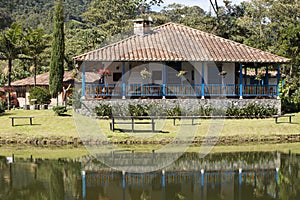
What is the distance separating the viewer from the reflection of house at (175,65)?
1006 inches

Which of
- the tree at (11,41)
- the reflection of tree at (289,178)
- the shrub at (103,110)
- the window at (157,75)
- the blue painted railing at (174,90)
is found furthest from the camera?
the tree at (11,41)

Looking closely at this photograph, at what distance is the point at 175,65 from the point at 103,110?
561 centimetres

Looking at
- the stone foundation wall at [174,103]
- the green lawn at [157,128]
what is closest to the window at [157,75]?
the stone foundation wall at [174,103]

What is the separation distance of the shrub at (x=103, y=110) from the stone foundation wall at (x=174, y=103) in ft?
0.90

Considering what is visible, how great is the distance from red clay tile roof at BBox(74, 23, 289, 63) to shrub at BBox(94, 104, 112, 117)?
8.58ft

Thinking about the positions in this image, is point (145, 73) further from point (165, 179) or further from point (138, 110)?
point (165, 179)

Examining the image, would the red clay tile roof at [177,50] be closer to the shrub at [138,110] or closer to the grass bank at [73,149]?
the shrub at [138,110]

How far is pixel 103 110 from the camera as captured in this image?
2452 cm

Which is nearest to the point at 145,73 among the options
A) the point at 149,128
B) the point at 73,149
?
the point at 149,128

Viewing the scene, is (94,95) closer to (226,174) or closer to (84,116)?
(84,116)

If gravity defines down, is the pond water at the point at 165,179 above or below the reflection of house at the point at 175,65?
below

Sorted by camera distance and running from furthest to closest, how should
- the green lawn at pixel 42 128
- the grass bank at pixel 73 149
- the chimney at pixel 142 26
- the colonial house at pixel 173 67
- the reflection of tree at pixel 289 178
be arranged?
the chimney at pixel 142 26 → the colonial house at pixel 173 67 → the green lawn at pixel 42 128 → the grass bank at pixel 73 149 → the reflection of tree at pixel 289 178

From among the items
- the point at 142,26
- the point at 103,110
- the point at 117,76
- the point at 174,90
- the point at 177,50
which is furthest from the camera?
the point at 142,26

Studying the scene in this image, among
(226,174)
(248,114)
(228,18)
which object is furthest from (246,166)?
(228,18)
